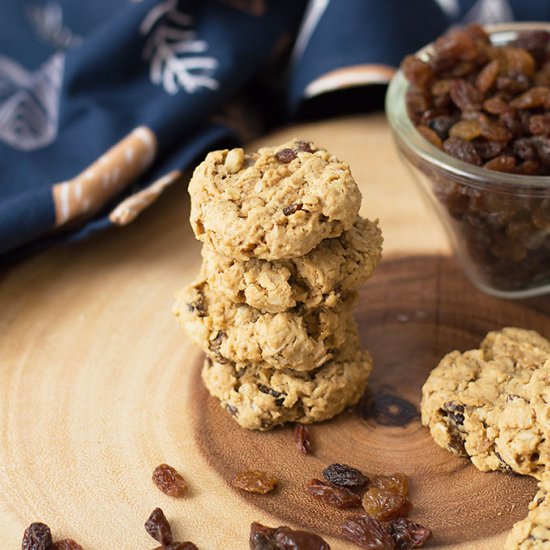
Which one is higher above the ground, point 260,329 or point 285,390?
point 260,329

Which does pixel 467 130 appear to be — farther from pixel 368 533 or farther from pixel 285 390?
pixel 368 533

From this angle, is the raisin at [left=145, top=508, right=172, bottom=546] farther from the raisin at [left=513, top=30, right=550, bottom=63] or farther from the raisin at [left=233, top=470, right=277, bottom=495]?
the raisin at [left=513, top=30, right=550, bottom=63]

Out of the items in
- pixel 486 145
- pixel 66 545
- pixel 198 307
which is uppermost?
pixel 198 307

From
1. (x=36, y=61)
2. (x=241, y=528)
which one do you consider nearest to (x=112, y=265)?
(x=241, y=528)

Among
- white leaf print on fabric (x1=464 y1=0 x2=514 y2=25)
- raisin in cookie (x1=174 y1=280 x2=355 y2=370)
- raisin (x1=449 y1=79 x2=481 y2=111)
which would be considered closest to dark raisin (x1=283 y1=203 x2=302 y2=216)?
raisin in cookie (x1=174 y1=280 x2=355 y2=370)

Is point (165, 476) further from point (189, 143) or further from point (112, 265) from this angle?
point (189, 143)

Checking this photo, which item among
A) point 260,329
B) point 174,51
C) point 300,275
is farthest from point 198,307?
point 174,51

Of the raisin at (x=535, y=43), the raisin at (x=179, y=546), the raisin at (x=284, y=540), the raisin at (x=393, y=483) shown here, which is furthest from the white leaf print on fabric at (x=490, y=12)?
the raisin at (x=179, y=546)
